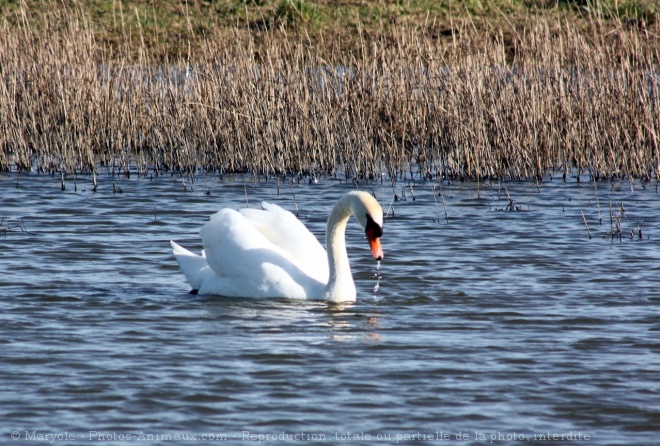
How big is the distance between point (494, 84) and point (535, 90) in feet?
1.33

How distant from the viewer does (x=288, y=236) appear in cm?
733

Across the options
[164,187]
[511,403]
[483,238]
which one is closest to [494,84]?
[483,238]

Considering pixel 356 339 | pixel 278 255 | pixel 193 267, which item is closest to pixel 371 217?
pixel 278 255

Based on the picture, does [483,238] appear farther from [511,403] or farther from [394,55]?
[511,403]

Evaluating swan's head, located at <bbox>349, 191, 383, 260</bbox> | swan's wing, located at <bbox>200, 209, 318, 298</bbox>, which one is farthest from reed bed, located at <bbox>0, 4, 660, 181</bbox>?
swan's head, located at <bbox>349, 191, 383, 260</bbox>

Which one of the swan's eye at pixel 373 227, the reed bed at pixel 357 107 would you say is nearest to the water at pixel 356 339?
the swan's eye at pixel 373 227

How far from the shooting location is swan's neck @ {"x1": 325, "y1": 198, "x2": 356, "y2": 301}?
6.83m

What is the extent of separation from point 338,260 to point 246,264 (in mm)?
556

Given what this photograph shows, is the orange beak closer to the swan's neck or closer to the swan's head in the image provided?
the swan's head

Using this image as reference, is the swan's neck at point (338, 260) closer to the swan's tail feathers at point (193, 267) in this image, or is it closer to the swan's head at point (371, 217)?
the swan's head at point (371, 217)

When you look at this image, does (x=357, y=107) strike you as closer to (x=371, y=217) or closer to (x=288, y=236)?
(x=288, y=236)

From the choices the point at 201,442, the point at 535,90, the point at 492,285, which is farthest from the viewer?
the point at 535,90

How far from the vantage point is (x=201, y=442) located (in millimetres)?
4383

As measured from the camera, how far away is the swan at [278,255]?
684 centimetres
